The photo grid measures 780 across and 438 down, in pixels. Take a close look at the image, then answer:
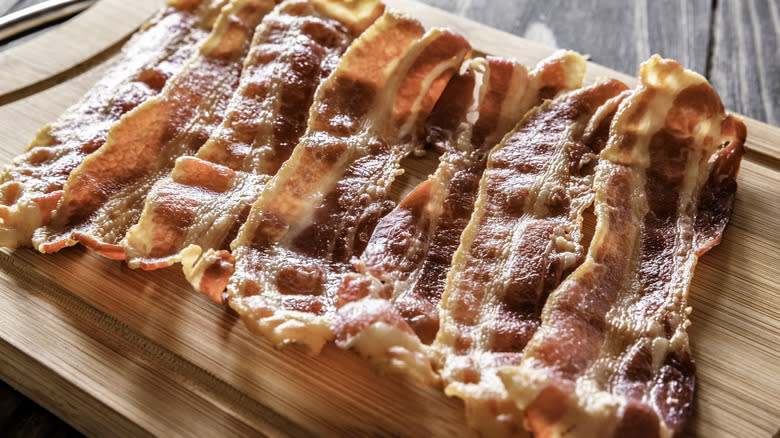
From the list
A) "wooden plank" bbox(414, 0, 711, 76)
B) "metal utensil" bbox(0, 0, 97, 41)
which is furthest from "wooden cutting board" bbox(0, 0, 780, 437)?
"wooden plank" bbox(414, 0, 711, 76)

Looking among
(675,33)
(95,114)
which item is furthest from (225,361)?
(675,33)

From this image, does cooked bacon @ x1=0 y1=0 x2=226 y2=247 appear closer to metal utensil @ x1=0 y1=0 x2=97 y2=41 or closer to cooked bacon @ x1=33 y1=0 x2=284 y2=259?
cooked bacon @ x1=33 y1=0 x2=284 y2=259

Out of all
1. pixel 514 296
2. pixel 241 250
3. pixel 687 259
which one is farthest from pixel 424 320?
pixel 687 259

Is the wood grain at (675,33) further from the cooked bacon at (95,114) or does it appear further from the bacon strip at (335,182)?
the cooked bacon at (95,114)

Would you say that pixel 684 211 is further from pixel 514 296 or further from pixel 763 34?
pixel 763 34

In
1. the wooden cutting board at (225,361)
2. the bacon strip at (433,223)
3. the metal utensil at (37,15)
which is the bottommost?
the wooden cutting board at (225,361)

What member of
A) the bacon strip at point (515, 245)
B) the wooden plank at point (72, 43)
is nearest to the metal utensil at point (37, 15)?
the wooden plank at point (72, 43)

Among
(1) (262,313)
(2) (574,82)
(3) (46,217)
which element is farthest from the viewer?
(2) (574,82)
